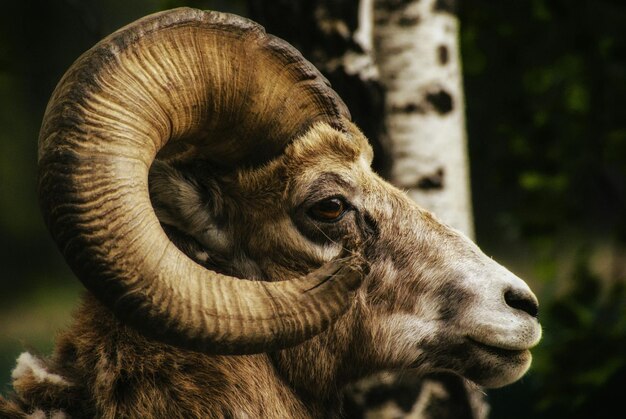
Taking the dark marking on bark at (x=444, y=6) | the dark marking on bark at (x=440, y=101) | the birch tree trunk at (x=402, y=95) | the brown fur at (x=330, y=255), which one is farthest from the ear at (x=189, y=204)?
the dark marking on bark at (x=444, y=6)

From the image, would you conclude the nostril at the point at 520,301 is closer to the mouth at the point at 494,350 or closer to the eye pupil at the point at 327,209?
the mouth at the point at 494,350

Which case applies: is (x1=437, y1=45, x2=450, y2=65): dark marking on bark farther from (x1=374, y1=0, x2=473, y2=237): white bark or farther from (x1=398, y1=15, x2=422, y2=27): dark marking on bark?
(x1=398, y1=15, x2=422, y2=27): dark marking on bark

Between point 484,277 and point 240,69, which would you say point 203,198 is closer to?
point 240,69

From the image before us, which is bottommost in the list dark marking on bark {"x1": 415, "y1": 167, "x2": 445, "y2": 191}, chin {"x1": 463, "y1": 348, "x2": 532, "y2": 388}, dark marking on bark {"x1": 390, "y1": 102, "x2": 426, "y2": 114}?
chin {"x1": 463, "y1": 348, "x2": 532, "y2": 388}

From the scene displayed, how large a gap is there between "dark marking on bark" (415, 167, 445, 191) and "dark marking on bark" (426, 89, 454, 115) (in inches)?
13.4

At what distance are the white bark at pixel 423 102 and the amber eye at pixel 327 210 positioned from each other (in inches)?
52.1

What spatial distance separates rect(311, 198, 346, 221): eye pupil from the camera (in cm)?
349

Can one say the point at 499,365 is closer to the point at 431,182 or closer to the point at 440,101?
the point at 431,182

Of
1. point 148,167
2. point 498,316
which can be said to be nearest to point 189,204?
point 148,167

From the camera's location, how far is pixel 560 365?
598 centimetres

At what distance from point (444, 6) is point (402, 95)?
0.59m

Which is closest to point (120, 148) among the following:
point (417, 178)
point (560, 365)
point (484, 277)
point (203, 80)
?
point (203, 80)

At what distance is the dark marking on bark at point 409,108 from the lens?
190 inches

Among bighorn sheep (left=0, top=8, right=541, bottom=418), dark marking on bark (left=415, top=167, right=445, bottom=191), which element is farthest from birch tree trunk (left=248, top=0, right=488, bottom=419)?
bighorn sheep (left=0, top=8, right=541, bottom=418)
